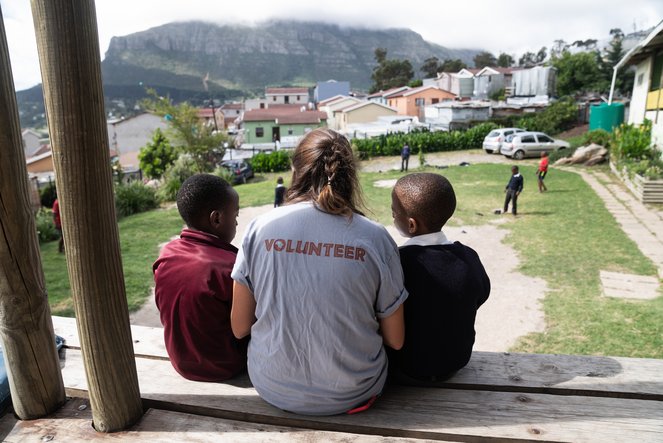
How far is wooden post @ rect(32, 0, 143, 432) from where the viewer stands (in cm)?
Answer: 145

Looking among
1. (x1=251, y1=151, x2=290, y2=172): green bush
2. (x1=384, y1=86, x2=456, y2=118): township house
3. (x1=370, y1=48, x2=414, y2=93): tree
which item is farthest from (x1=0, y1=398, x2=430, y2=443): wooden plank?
(x1=370, y1=48, x2=414, y2=93): tree

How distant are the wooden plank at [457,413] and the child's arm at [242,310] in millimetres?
Answer: 300

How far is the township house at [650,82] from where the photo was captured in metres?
15.0

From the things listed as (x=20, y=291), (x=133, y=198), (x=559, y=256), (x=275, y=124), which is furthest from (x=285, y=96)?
(x=20, y=291)

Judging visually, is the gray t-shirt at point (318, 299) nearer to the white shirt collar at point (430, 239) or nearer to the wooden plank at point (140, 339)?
the white shirt collar at point (430, 239)

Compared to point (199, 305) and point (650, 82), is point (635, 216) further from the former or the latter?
point (199, 305)

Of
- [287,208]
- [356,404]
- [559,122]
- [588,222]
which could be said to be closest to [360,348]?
[356,404]

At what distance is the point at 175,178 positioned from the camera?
1797 cm

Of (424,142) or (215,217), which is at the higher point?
(215,217)

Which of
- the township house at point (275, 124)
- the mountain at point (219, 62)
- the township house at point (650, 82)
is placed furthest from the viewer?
the mountain at point (219, 62)

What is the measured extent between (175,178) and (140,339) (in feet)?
53.7

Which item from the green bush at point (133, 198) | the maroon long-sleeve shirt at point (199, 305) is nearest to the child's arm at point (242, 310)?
the maroon long-sleeve shirt at point (199, 305)

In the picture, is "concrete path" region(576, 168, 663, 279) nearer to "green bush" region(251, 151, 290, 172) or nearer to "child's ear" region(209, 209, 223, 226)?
"child's ear" region(209, 209, 223, 226)

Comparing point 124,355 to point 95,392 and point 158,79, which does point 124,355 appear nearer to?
point 95,392
